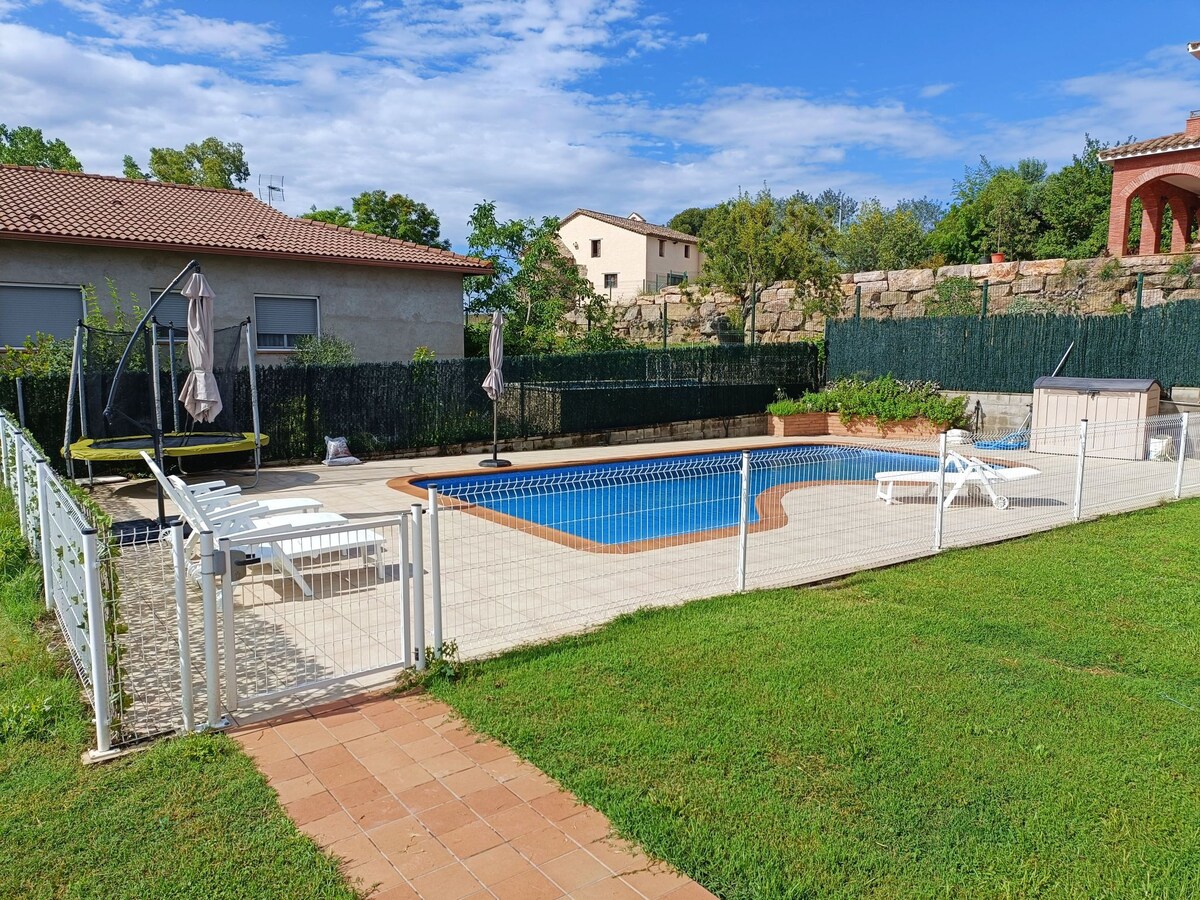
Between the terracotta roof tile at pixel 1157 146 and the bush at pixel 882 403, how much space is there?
9.39 m

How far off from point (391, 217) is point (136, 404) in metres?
24.0

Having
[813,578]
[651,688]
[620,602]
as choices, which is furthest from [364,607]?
[813,578]

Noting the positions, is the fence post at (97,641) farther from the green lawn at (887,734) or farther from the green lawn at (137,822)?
the green lawn at (887,734)

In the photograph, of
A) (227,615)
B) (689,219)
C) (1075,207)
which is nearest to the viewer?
(227,615)

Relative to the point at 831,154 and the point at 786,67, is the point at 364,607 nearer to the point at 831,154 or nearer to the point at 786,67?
the point at 786,67

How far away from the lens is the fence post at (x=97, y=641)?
3676 millimetres

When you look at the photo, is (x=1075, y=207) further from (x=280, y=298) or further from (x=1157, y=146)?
(x=280, y=298)

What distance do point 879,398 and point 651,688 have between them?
1631 centimetres

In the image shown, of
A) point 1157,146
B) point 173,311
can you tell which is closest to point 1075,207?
point 1157,146

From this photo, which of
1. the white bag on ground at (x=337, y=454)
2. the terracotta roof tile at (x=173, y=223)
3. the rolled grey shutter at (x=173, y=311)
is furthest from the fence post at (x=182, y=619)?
the rolled grey shutter at (x=173, y=311)

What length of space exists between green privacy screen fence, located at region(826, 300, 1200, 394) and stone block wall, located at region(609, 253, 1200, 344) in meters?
0.99

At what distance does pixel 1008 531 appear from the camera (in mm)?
8859

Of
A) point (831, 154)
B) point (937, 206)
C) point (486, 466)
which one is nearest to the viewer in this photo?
point (486, 466)

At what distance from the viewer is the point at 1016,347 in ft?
59.4
